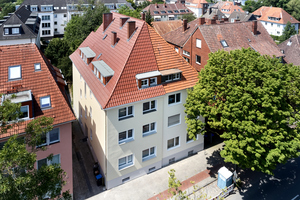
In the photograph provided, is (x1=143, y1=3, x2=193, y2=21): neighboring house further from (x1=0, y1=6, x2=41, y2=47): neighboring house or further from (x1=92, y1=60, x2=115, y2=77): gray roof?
(x1=92, y1=60, x2=115, y2=77): gray roof

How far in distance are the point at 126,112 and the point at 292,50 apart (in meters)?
38.9

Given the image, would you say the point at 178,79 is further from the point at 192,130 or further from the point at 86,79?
the point at 86,79

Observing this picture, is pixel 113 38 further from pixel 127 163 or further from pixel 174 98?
pixel 127 163

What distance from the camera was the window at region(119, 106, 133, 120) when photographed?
24.1m

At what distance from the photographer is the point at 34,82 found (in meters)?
21.5

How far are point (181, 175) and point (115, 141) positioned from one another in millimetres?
8728

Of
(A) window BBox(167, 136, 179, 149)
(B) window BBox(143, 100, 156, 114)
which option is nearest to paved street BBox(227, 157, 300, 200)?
(A) window BBox(167, 136, 179, 149)

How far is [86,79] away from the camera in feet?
94.9

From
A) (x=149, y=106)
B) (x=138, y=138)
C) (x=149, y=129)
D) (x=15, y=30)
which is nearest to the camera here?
(x=138, y=138)

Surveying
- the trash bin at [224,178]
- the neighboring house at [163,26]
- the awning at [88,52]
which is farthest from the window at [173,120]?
the neighboring house at [163,26]

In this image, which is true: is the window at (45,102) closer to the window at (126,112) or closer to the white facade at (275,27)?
the window at (126,112)

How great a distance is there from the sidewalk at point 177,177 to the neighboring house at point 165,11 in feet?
305

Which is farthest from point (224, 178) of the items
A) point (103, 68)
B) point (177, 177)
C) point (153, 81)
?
point (103, 68)

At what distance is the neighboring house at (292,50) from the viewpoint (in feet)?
149
